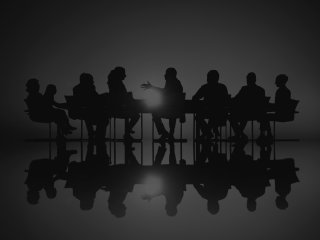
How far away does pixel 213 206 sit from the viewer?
1947 mm

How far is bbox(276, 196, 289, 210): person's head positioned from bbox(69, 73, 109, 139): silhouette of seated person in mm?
4319

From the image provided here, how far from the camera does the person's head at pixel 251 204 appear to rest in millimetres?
1867

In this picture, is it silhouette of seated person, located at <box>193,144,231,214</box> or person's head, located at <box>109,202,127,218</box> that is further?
silhouette of seated person, located at <box>193,144,231,214</box>

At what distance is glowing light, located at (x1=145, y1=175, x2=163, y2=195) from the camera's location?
7.67 ft

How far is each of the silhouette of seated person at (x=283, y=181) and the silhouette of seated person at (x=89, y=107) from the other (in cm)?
326

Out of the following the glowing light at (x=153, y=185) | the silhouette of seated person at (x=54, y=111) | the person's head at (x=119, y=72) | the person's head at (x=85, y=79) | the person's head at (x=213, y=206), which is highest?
the person's head at (x=119, y=72)

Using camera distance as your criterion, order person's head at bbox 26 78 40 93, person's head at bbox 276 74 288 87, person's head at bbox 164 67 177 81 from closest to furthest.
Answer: person's head at bbox 164 67 177 81, person's head at bbox 26 78 40 93, person's head at bbox 276 74 288 87

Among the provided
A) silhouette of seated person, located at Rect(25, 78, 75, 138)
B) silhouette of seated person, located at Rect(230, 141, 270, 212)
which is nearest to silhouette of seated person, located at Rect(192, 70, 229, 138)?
silhouette of seated person, located at Rect(230, 141, 270, 212)

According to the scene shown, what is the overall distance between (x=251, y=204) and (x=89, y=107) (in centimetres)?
446

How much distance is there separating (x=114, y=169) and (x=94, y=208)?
64.8 inches

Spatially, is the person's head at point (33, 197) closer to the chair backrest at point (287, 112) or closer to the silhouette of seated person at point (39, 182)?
the silhouette of seated person at point (39, 182)

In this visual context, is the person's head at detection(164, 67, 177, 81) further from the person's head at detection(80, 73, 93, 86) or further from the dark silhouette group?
the person's head at detection(80, 73, 93, 86)

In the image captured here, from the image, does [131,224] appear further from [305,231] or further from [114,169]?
[114,169]

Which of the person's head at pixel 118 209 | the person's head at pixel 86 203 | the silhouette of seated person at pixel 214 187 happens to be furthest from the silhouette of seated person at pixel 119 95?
the person's head at pixel 118 209
